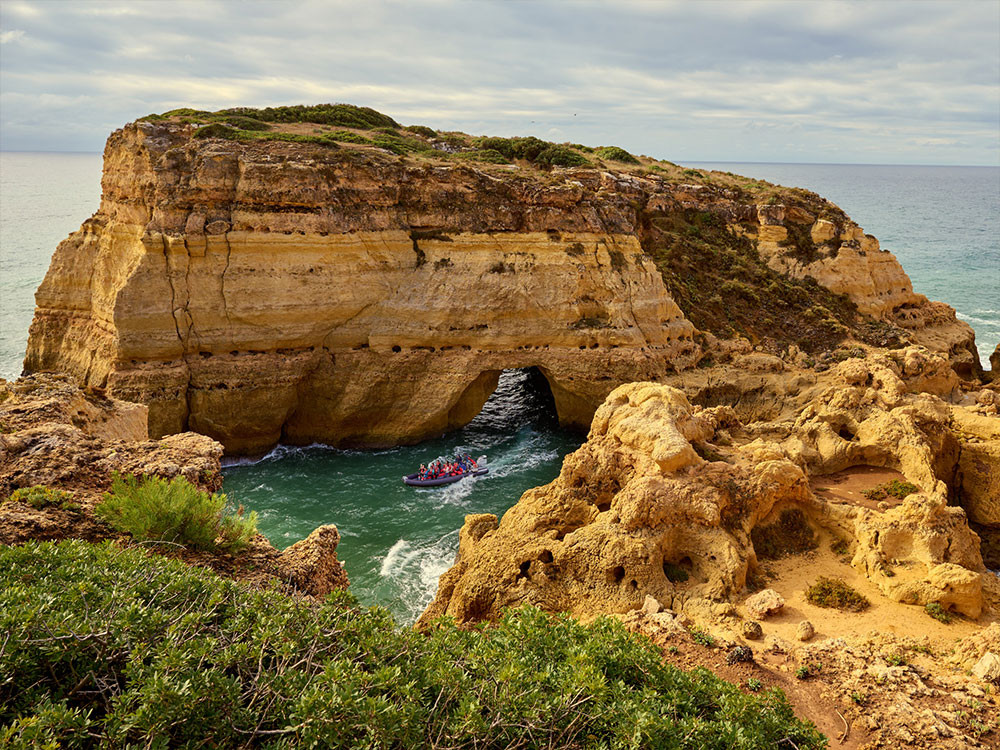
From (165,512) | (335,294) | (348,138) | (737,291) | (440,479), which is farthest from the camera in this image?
(737,291)

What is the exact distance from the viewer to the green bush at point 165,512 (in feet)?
30.1

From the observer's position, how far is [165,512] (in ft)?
30.3

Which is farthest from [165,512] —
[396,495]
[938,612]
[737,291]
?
[737,291]

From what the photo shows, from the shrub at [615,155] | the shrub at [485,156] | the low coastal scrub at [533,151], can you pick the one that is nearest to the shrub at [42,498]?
the shrub at [485,156]

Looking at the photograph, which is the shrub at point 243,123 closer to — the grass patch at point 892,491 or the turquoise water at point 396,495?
the turquoise water at point 396,495

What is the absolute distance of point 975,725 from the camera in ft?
26.6

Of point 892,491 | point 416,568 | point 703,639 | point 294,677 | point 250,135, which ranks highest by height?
point 250,135

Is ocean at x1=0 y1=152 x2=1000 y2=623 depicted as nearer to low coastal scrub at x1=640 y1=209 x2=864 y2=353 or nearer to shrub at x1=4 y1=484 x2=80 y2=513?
shrub at x1=4 y1=484 x2=80 y2=513

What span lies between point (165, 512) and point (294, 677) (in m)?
4.39

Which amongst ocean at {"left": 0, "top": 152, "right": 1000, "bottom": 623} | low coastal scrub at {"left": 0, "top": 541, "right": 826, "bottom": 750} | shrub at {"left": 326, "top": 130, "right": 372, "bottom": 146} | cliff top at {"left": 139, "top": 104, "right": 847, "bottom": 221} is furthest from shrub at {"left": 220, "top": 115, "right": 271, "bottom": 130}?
low coastal scrub at {"left": 0, "top": 541, "right": 826, "bottom": 750}

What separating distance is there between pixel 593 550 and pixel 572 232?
65.6 ft

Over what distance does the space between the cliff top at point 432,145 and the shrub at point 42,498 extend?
22925mm

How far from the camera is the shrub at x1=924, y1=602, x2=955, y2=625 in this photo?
11445 mm

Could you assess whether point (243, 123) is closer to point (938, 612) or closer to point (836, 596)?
point (836, 596)
